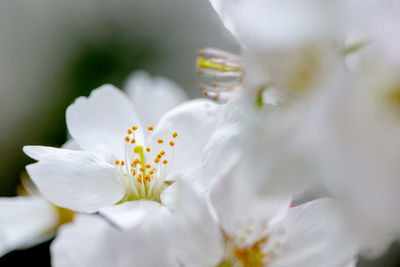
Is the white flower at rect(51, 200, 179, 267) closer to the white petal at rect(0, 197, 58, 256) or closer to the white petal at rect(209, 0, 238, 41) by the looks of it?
the white petal at rect(0, 197, 58, 256)

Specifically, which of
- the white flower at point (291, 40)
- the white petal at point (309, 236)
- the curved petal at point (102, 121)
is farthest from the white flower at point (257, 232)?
the curved petal at point (102, 121)

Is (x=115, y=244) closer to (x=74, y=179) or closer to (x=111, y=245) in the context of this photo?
(x=111, y=245)

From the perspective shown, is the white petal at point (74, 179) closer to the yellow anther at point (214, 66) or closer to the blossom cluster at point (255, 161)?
the blossom cluster at point (255, 161)

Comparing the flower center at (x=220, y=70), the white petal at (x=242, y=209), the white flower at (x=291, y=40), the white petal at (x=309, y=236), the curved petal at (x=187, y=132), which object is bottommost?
the white petal at (x=309, y=236)

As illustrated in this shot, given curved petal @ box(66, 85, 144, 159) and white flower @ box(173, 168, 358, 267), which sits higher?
curved petal @ box(66, 85, 144, 159)

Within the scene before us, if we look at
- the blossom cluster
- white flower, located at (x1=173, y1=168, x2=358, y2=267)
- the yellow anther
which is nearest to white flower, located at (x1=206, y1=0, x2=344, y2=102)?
the blossom cluster

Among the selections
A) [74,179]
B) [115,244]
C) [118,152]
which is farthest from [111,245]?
[118,152]

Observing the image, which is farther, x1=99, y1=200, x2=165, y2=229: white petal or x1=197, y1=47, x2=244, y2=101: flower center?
x1=197, y1=47, x2=244, y2=101: flower center

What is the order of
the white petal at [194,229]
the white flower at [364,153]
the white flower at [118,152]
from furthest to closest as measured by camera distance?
the white flower at [118,152]
the white petal at [194,229]
the white flower at [364,153]
